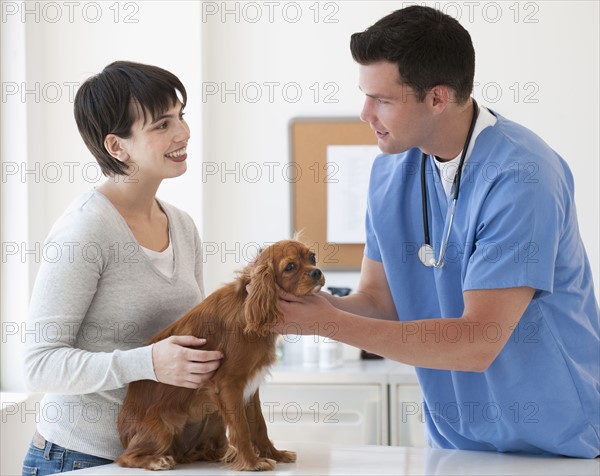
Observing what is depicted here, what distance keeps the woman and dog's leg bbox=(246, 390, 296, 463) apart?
14cm

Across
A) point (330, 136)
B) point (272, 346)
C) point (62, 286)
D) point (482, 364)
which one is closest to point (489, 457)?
point (482, 364)

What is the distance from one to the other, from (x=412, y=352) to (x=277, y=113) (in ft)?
8.59

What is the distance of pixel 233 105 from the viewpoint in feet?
13.7

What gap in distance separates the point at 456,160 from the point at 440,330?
0.44 metres

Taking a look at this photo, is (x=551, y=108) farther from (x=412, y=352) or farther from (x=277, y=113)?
(x=412, y=352)

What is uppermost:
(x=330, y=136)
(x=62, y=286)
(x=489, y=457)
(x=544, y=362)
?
(x=330, y=136)

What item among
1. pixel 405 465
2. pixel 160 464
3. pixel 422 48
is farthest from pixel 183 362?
pixel 422 48

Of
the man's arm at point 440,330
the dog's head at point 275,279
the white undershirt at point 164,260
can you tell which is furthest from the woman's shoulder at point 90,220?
the man's arm at point 440,330

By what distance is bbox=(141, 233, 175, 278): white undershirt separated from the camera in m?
1.88

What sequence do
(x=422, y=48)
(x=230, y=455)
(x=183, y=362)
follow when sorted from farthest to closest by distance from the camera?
(x=422, y=48)
(x=230, y=455)
(x=183, y=362)

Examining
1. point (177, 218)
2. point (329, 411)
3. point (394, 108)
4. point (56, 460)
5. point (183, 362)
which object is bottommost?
point (329, 411)

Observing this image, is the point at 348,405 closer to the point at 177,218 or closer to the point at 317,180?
the point at 317,180

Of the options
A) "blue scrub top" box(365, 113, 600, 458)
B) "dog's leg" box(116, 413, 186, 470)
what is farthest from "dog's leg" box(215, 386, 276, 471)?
"blue scrub top" box(365, 113, 600, 458)

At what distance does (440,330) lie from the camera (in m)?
1.69
